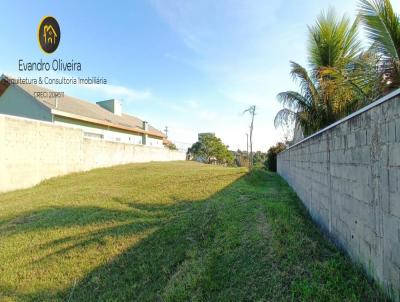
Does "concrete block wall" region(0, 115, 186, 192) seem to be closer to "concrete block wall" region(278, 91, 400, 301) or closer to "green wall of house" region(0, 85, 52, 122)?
"green wall of house" region(0, 85, 52, 122)

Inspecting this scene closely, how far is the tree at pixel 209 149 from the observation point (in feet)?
126

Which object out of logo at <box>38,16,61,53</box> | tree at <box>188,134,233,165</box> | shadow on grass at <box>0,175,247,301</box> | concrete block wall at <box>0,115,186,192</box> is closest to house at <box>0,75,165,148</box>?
concrete block wall at <box>0,115,186,192</box>

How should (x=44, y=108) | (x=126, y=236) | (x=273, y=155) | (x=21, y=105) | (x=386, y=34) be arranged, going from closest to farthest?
(x=386, y=34) → (x=126, y=236) → (x=44, y=108) → (x=21, y=105) → (x=273, y=155)

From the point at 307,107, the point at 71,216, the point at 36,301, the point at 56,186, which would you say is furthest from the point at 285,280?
the point at 56,186

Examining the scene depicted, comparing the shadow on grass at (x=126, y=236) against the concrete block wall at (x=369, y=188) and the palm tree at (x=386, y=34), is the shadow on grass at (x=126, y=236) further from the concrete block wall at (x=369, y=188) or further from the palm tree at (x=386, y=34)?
the palm tree at (x=386, y=34)

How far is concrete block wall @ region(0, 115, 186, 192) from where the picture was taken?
9.25 metres

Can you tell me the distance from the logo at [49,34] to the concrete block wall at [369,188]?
9773 mm

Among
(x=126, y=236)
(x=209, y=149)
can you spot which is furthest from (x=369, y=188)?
(x=209, y=149)

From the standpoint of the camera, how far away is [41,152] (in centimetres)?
1071

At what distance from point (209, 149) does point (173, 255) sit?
34938 millimetres

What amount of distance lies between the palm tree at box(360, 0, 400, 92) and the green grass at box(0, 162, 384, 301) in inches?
93.0

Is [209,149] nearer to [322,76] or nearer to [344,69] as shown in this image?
[322,76]

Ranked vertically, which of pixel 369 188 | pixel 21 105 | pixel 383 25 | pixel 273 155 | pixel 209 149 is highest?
pixel 21 105

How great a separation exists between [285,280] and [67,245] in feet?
11.1
